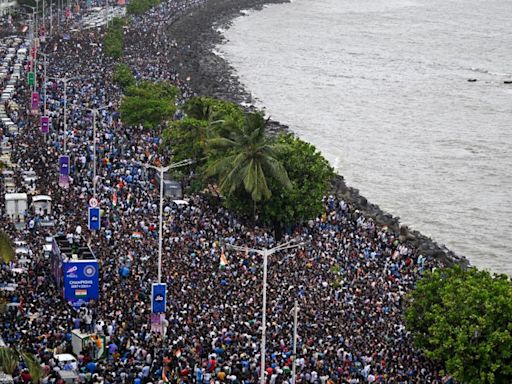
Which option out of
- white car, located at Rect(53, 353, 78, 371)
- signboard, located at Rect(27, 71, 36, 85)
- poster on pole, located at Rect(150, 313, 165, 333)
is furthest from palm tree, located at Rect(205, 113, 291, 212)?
signboard, located at Rect(27, 71, 36, 85)

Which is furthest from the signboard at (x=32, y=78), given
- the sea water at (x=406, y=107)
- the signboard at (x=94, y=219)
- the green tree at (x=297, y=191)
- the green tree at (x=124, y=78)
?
the signboard at (x=94, y=219)

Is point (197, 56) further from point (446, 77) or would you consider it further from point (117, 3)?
point (117, 3)

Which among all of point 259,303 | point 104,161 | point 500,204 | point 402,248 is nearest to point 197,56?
point 500,204

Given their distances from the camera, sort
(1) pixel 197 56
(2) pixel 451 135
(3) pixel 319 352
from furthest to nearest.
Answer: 1. (1) pixel 197 56
2. (2) pixel 451 135
3. (3) pixel 319 352

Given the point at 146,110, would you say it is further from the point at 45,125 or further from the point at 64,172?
the point at 64,172

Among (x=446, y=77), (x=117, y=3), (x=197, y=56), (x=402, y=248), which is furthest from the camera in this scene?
(x=117, y=3)

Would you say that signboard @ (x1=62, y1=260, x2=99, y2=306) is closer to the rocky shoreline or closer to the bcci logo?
the bcci logo
